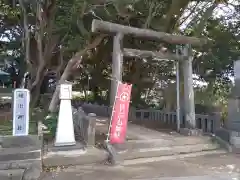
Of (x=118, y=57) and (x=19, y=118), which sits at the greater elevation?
(x=118, y=57)

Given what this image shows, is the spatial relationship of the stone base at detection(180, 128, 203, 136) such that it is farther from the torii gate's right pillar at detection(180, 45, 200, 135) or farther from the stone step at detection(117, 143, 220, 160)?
the stone step at detection(117, 143, 220, 160)

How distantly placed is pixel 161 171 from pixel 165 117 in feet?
19.3

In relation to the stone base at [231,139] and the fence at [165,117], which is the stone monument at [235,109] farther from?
the fence at [165,117]

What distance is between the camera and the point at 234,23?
1348 centimetres

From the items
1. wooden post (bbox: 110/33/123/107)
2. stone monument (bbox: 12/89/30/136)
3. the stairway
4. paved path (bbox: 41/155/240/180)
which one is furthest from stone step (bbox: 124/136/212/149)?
stone monument (bbox: 12/89/30/136)

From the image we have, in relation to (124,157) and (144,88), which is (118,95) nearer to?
(124,157)

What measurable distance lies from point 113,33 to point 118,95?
200cm

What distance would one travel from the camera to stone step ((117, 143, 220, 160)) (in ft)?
22.3

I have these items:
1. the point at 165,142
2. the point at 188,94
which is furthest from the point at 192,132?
the point at 165,142

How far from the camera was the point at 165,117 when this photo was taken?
11.7 m

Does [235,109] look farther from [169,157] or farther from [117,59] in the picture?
[117,59]

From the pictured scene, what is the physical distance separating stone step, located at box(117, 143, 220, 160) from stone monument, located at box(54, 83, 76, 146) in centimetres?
132

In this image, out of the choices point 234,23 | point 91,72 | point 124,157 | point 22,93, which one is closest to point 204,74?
point 234,23

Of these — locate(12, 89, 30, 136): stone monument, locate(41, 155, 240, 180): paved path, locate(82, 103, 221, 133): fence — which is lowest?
locate(41, 155, 240, 180): paved path
